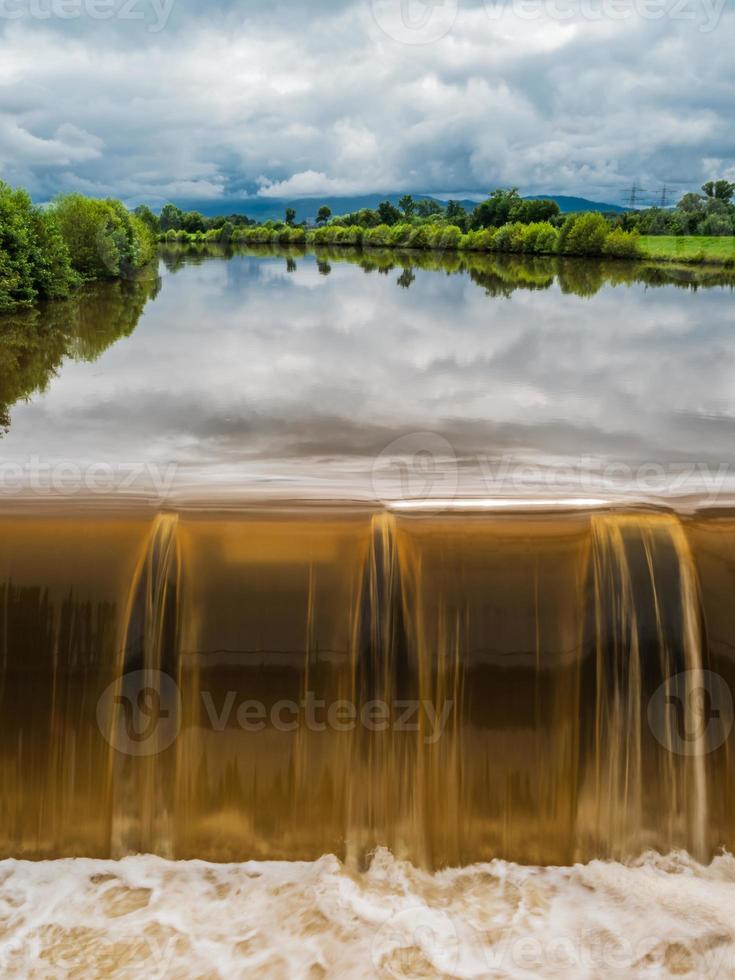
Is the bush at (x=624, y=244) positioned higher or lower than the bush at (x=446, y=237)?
lower

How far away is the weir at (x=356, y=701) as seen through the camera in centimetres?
587

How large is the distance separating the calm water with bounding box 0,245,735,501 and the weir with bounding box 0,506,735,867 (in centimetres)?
111

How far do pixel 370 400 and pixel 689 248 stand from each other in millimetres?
49048

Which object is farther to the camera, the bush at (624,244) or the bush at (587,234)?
the bush at (587,234)

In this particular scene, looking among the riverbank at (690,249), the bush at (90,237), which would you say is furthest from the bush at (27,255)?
the riverbank at (690,249)

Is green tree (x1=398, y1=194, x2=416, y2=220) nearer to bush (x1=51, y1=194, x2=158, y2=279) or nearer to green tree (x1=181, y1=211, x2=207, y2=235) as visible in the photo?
green tree (x1=181, y1=211, x2=207, y2=235)

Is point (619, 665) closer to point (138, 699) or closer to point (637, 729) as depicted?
point (637, 729)

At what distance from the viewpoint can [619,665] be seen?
604cm

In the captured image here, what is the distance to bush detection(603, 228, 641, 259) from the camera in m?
56.3

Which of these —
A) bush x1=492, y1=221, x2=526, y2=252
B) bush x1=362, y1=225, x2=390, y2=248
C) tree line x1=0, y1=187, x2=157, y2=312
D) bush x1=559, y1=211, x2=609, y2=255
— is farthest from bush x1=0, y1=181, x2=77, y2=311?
bush x1=362, y1=225, x2=390, y2=248

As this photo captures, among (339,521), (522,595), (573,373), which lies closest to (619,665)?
(522,595)

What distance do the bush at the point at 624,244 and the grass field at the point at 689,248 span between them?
2.54ft

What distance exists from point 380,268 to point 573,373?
36.5m

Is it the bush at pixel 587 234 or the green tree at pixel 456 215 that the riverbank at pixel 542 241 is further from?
the green tree at pixel 456 215
